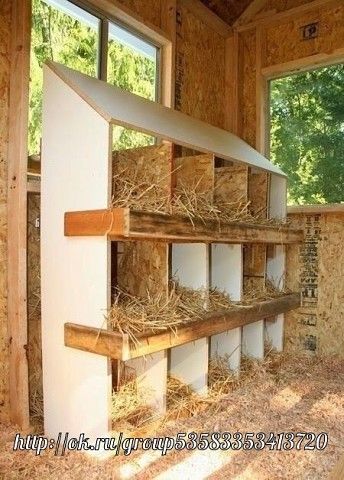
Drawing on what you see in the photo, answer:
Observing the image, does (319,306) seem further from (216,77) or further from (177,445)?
(216,77)

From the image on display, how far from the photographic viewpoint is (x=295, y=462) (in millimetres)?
2115

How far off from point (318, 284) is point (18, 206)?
2.81 m

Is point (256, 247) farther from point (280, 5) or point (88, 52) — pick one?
point (280, 5)

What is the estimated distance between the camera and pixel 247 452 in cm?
222

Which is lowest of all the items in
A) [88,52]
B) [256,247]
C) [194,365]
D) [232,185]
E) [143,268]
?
[194,365]

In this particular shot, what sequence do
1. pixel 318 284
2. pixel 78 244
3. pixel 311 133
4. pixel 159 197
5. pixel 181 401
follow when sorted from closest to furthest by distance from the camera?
pixel 78 244
pixel 159 197
pixel 181 401
pixel 318 284
pixel 311 133

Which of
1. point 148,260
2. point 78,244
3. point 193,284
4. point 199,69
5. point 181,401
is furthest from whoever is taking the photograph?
point 199,69

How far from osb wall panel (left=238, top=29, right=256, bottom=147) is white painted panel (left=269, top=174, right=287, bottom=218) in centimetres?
73

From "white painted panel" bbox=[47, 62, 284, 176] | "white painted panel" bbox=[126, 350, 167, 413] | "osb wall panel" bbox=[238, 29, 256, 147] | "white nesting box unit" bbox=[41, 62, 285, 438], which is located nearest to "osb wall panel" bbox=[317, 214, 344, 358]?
"white painted panel" bbox=[47, 62, 284, 176]

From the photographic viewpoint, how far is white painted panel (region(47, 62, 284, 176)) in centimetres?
228

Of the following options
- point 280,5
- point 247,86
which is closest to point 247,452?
point 247,86

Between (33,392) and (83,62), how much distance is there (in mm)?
2474

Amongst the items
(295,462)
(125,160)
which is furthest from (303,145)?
(295,462)

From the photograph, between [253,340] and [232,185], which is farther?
[253,340]
